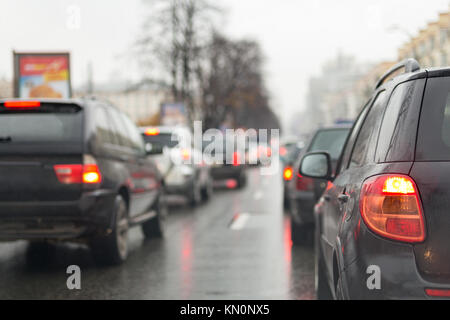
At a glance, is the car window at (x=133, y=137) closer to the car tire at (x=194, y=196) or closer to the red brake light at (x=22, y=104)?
the red brake light at (x=22, y=104)

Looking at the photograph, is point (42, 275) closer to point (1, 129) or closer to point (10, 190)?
point (10, 190)

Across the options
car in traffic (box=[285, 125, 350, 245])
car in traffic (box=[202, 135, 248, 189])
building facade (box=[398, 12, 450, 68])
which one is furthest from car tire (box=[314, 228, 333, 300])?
building facade (box=[398, 12, 450, 68])

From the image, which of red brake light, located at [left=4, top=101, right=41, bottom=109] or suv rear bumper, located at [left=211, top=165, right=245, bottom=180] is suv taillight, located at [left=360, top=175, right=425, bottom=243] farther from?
suv rear bumper, located at [left=211, top=165, right=245, bottom=180]

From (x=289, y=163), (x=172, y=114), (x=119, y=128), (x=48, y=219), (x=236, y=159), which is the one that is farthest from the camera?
(x=172, y=114)

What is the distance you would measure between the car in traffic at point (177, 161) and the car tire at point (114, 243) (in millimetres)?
5642

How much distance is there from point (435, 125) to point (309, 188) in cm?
593

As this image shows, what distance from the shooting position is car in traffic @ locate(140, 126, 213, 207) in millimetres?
14188

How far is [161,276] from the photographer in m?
7.11

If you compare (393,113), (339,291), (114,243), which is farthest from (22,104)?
(393,113)

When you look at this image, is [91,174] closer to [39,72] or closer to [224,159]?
[39,72]

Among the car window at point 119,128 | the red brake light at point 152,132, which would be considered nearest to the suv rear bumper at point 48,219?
the car window at point 119,128

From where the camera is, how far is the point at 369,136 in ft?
12.5
